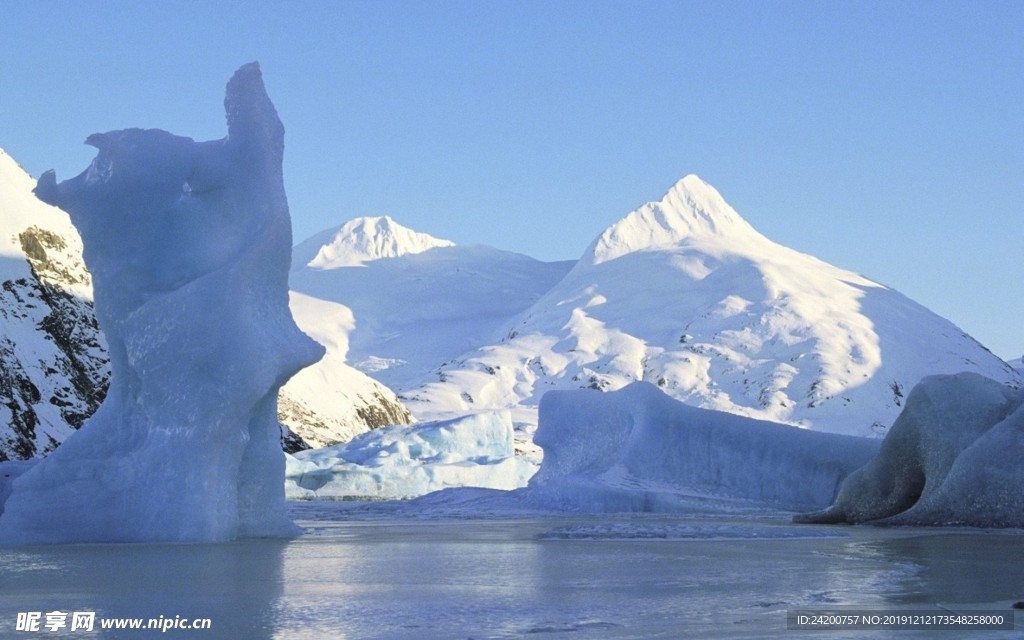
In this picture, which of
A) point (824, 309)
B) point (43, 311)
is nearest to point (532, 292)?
point (824, 309)

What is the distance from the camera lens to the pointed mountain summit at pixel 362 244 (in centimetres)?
18073

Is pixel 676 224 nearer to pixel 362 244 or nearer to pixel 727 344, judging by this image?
pixel 727 344

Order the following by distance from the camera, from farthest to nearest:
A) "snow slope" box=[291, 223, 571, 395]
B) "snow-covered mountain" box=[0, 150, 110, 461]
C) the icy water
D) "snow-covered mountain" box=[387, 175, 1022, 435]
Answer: "snow slope" box=[291, 223, 571, 395]
"snow-covered mountain" box=[387, 175, 1022, 435]
"snow-covered mountain" box=[0, 150, 110, 461]
the icy water

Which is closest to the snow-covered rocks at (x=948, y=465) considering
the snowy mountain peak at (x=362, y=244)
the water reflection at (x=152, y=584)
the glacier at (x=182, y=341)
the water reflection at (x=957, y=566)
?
the water reflection at (x=957, y=566)

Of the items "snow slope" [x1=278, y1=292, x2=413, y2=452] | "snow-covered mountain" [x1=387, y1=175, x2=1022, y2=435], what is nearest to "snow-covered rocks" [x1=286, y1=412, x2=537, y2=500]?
"snow slope" [x1=278, y1=292, x2=413, y2=452]

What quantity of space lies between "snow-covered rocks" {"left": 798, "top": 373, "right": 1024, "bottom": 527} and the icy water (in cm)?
367

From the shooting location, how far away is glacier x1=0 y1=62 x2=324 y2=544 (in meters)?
11.0

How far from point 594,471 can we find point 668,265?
315 ft

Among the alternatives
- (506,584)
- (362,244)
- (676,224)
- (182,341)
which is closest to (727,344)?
(676,224)

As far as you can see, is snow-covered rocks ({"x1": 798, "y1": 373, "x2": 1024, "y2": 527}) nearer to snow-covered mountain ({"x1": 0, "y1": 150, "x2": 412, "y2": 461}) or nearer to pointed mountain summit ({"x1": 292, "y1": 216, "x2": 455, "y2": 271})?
snow-covered mountain ({"x1": 0, "y1": 150, "x2": 412, "y2": 461})

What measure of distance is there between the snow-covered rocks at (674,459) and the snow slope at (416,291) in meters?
88.0

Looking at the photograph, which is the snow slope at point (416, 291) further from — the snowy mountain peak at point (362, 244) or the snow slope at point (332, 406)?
the snow slope at point (332, 406)

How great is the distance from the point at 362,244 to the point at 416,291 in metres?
30.7

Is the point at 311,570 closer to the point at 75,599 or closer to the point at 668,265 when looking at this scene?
the point at 75,599
